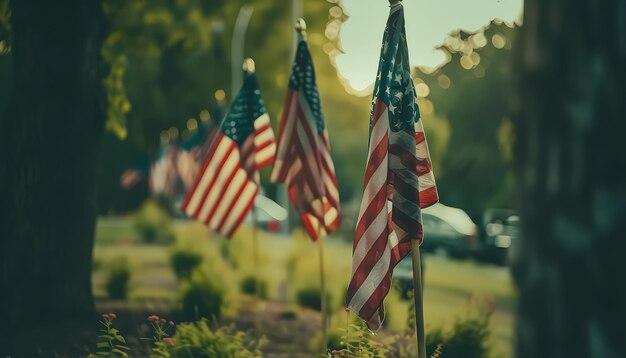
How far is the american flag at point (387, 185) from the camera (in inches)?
293

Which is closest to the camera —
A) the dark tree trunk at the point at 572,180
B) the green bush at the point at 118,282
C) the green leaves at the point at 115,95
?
the dark tree trunk at the point at 572,180

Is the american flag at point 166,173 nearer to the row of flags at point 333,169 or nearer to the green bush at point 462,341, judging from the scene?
the row of flags at point 333,169

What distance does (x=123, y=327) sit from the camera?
11078 mm

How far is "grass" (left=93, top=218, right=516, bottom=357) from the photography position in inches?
489

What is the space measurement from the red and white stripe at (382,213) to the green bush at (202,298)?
5.28m

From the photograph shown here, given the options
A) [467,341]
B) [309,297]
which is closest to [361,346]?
[467,341]

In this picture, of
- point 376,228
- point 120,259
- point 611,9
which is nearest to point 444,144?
point 120,259

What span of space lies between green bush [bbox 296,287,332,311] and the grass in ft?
0.42

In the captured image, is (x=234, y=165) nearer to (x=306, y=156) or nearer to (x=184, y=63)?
(x=306, y=156)

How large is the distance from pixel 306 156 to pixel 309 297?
542cm

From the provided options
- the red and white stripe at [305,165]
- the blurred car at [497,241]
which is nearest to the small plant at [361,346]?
the red and white stripe at [305,165]

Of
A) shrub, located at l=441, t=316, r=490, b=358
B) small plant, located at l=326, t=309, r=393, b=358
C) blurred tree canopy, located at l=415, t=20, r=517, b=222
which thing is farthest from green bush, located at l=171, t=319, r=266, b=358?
blurred tree canopy, located at l=415, t=20, r=517, b=222

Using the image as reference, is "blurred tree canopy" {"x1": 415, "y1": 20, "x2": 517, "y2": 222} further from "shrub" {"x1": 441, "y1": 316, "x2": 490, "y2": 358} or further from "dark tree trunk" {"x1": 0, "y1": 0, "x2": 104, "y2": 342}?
"shrub" {"x1": 441, "y1": 316, "x2": 490, "y2": 358}

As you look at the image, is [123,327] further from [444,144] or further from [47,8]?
[444,144]
